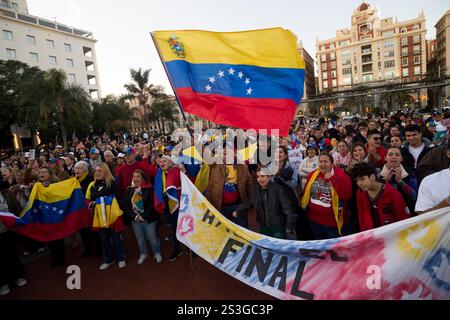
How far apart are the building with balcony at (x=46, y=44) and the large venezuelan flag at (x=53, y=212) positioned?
46.2 meters

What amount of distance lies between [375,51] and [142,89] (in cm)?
6888

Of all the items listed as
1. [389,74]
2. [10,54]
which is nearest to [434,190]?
[10,54]

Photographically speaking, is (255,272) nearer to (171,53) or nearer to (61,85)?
(171,53)

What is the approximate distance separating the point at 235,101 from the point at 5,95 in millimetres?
34837

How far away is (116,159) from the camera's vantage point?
26.5ft

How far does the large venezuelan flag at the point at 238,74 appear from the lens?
4.10m

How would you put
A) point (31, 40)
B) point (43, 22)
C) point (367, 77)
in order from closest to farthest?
point (31, 40)
point (43, 22)
point (367, 77)

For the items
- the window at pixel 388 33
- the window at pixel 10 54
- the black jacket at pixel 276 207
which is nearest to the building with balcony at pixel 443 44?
the window at pixel 388 33

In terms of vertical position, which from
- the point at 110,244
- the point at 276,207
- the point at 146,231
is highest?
the point at 276,207

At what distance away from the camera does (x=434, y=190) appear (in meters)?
2.62

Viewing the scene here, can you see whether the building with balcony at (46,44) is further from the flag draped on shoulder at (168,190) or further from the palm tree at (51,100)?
the flag draped on shoulder at (168,190)

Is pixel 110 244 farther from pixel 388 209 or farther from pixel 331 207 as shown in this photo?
pixel 388 209

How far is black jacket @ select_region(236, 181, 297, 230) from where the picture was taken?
12.1ft

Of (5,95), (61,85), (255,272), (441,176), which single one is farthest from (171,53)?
(5,95)
